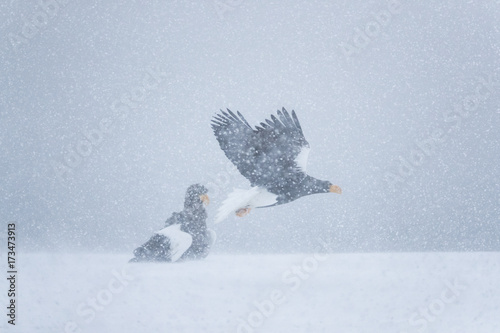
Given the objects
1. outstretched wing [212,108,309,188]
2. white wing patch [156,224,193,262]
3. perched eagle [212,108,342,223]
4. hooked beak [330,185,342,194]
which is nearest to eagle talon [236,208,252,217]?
perched eagle [212,108,342,223]

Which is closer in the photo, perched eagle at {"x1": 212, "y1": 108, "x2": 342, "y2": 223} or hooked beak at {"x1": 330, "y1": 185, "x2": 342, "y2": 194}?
perched eagle at {"x1": 212, "y1": 108, "x2": 342, "y2": 223}

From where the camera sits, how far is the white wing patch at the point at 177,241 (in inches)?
124

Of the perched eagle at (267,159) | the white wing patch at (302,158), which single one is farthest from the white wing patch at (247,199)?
the white wing patch at (302,158)

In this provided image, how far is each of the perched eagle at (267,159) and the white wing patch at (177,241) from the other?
0.37 meters

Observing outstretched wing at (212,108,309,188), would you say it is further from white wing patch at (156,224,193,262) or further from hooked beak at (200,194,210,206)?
white wing patch at (156,224,193,262)

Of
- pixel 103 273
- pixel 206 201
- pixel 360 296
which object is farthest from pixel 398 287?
pixel 103 273

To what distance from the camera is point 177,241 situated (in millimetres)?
3158

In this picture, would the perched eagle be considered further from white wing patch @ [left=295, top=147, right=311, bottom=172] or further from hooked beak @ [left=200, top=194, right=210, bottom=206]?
hooked beak @ [left=200, top=194, right=210, bottom=206]

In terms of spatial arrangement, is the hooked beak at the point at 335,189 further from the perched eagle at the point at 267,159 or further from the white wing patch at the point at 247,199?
the white wing patch at the point at 247,199

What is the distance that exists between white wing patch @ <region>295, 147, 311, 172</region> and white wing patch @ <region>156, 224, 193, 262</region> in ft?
2.64

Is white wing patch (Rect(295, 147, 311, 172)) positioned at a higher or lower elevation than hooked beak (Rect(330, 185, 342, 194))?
higher

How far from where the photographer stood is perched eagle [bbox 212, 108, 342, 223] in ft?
9.53

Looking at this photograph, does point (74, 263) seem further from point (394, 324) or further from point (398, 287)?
point (394, 324)

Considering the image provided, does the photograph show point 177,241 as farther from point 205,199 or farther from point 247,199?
point 247,199
